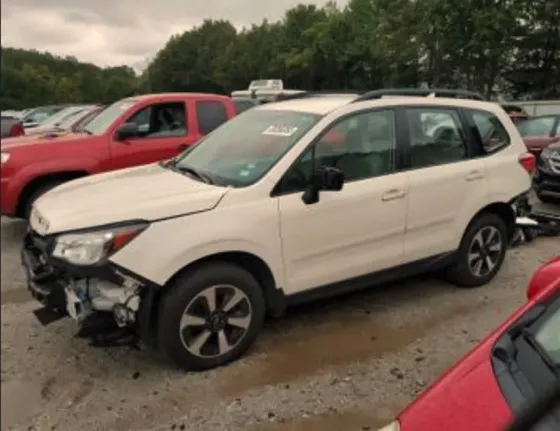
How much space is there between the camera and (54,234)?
3004mm

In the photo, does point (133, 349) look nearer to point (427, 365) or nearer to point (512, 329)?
point (427, 365)

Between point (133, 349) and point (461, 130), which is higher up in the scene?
point (461, 130)

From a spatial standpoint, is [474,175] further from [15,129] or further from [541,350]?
[15,129]

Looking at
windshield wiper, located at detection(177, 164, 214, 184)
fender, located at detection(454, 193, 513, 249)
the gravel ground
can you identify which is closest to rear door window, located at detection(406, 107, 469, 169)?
fender, located at detection(454, 193, 513, 249)

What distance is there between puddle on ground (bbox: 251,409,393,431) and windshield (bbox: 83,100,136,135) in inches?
182

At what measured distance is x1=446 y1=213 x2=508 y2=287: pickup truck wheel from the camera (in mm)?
4621

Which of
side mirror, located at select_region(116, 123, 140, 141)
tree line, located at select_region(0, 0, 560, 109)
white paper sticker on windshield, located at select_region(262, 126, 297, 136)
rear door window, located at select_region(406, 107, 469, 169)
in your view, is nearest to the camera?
tree line, located at select_region(0, 0, 560, 109)

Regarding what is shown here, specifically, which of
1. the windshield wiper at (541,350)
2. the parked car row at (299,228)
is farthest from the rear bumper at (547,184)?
the windshield wiper at (541,350)

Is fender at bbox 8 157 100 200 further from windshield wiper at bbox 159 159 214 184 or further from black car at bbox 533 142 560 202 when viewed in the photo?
black car at bbox 533 142 560 202

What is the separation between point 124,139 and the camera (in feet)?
21.6

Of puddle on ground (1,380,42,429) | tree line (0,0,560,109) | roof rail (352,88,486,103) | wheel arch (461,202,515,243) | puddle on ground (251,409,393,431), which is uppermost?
tree line (0,0,560,109)

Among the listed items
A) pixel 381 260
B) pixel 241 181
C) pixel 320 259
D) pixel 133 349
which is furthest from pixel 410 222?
pixel 133 349

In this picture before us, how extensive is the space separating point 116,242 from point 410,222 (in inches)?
82.9

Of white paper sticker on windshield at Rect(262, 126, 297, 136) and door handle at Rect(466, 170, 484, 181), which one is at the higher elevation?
white paper sticker on windshield at Rect(262, 126, 297, 136)
